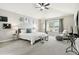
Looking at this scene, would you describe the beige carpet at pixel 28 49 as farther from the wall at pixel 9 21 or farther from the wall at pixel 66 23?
the wall at pixel 66 23

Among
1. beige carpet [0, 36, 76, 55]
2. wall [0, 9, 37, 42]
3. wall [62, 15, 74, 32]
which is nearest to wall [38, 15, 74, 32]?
wall [62, 15, 74, 32]

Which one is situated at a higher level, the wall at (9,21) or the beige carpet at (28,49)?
the wall at (9,21)

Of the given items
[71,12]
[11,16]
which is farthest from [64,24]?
[11,16]

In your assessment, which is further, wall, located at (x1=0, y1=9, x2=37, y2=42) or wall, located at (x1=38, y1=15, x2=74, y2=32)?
wall, located at (x1=38, y1=15, x2=74, y2=32)

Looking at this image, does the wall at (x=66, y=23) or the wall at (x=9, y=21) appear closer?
the wall at (x=9, y=21)

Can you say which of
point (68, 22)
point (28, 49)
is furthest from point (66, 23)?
point (28, 49)

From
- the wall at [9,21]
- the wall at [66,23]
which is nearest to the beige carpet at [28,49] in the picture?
the wall at [9,21]

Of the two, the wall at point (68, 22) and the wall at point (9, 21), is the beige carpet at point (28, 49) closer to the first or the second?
the wall at point (9, 21)

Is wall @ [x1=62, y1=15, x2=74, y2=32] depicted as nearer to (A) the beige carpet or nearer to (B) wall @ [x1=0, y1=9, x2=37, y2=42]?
(A) the beige carpet

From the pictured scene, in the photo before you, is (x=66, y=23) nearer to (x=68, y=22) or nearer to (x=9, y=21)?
(x=68, y=22)

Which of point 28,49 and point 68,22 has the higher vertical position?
point 68,22

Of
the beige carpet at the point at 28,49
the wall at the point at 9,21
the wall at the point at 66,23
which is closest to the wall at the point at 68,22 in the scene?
the wall at the point at 66,23

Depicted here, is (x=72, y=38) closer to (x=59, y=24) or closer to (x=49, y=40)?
(x=59, y=24)

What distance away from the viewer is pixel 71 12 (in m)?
2.76
